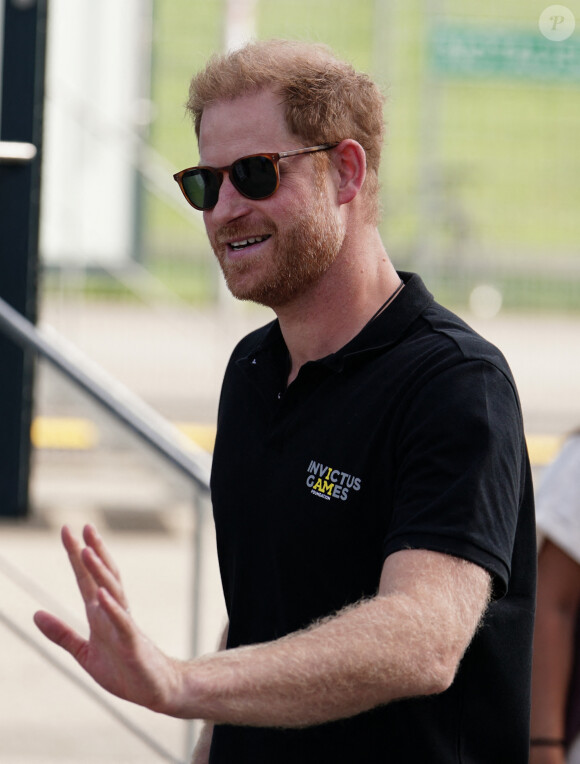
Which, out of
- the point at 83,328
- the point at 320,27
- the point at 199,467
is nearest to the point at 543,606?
the point at 199,467

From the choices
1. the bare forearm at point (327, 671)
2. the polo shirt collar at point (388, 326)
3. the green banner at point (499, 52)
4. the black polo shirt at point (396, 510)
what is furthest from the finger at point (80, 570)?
the green banner at point (499, 52)

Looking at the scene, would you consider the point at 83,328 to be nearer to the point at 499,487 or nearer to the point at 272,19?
the point at 272,19

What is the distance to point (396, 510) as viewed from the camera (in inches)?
69.0

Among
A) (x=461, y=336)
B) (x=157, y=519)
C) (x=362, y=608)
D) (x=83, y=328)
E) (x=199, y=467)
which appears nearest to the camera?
(x=362, y=608)

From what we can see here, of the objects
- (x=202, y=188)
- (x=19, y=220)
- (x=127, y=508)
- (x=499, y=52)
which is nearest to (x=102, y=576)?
(x=202, y=188)

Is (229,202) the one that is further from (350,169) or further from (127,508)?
(127,508)

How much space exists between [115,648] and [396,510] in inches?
16.7

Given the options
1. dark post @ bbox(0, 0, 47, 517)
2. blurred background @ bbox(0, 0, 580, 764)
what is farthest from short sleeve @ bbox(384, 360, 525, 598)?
dark post @ bbox(0, 0, 47, 517)

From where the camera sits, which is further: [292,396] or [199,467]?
[199,467]

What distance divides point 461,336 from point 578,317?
8811mm

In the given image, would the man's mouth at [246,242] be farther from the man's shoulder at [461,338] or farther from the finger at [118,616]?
the finger at [118,616]

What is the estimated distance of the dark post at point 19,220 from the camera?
6.36 meters

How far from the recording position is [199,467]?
3.22 meters

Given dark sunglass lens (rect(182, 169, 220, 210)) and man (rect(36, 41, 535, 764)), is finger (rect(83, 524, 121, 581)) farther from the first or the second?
dark sunglass lens (rect(182, 169, 220, 210))
